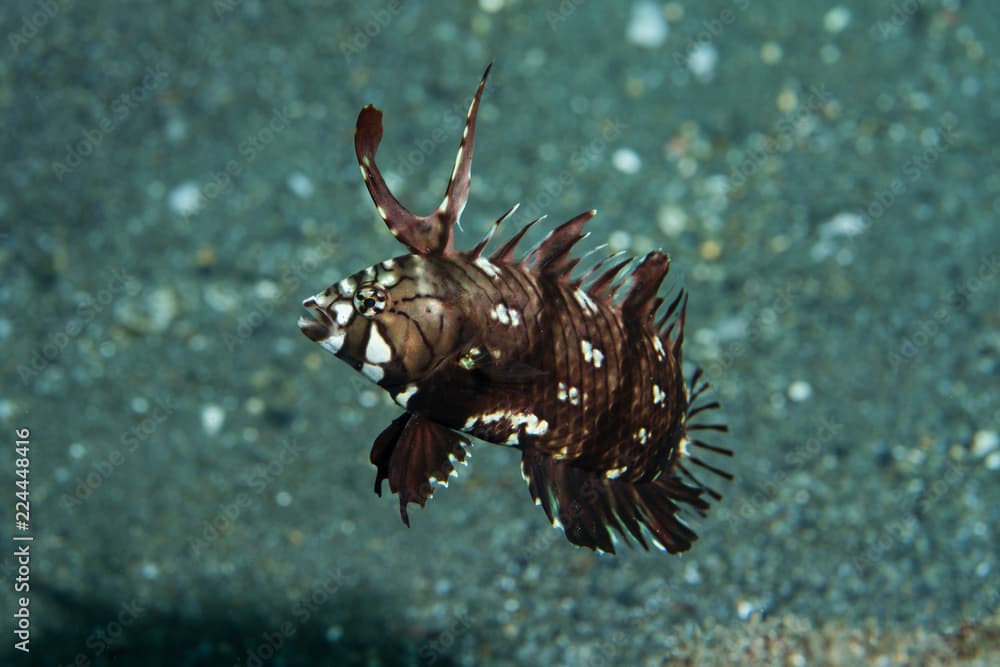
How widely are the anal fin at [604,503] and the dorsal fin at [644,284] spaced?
50cm

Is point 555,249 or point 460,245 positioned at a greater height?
point 460,245

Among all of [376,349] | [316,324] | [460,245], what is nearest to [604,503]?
[376,349]

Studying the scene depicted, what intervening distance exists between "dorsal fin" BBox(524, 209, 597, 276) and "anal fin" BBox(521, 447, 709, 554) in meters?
A: 0.51

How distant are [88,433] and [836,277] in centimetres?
573

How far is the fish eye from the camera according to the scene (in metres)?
1.71

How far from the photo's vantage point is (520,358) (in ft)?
6.25

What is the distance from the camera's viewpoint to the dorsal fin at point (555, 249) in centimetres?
203

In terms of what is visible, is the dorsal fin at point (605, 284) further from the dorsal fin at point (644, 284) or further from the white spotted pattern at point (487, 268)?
the white spotted pattern at point (487, 268)

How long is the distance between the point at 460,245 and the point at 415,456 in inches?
141

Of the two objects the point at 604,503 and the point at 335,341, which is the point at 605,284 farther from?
the point at 335,341

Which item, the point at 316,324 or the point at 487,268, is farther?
the point at 487,268

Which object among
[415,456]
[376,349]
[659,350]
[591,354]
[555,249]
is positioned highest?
[555,249]

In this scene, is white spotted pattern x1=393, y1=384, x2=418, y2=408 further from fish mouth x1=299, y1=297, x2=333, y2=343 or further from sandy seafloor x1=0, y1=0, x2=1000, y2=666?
sandy seafloor x1=0, y1=0, x2=1000, y2=666

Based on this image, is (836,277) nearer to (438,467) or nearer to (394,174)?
(394,174)
